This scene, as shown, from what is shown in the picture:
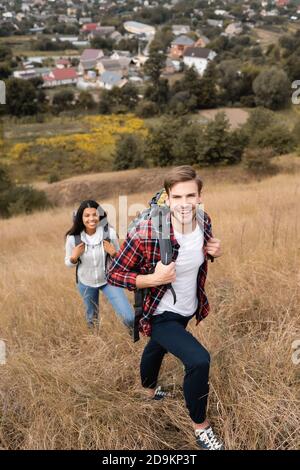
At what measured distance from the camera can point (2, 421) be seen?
7.66 ft

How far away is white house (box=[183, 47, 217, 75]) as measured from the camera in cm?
6719

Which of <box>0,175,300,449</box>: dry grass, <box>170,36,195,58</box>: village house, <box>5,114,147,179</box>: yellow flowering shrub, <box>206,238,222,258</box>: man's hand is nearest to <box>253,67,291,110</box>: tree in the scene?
<box>5,114,147,179</box>: yellow flowering shrub

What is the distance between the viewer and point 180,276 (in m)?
2.23

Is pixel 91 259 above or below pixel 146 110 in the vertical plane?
above

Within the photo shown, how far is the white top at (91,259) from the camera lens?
3.58 metres

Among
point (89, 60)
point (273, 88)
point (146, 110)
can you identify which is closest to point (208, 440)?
point (273, 88)

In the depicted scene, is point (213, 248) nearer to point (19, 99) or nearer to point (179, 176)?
point (179, 176)

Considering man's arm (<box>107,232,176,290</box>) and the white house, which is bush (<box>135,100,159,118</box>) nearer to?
the white house

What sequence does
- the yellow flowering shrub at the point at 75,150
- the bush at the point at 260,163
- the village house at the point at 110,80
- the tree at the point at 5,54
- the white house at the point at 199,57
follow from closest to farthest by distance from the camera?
the bush at the point at 260,163, the yellow flowering shrub at the point at 75,150, the village house at the point at 110,80, the white house at the point at 199,57, the tree at the point at 5,54

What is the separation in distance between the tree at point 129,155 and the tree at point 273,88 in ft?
68.9

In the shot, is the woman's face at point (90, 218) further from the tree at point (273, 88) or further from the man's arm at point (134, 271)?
the tree at point (273, 88)

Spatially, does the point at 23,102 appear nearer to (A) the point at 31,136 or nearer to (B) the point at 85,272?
(A) the point at 31,136

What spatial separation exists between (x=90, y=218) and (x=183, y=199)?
1578mm

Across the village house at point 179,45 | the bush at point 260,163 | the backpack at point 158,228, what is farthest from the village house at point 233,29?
the backpack at point 158,228
